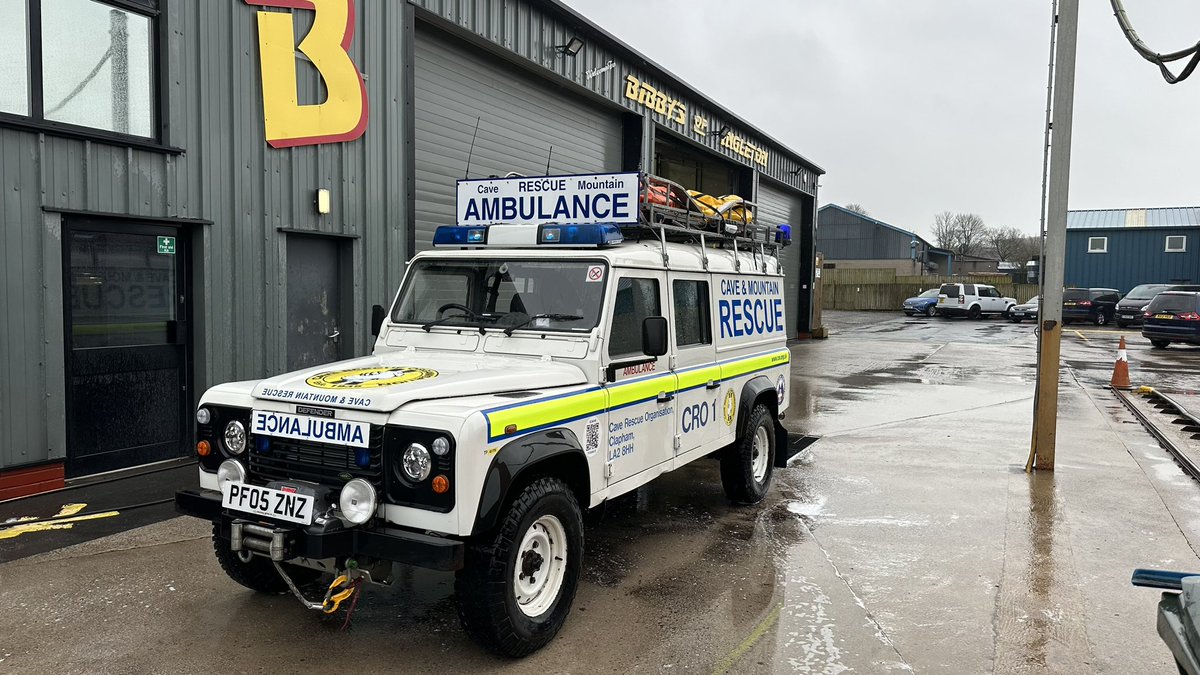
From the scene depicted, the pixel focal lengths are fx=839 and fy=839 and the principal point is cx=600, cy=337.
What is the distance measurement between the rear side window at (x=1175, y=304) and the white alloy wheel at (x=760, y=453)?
20502 mm

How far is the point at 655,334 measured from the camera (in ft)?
15.5

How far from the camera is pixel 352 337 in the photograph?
915 cm

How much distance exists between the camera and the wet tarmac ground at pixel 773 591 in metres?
3.95

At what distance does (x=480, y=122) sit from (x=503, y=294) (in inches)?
267

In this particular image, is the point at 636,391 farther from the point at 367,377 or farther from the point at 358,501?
the point at 358,501

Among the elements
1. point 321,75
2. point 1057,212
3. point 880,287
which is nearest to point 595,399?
point 1057,212

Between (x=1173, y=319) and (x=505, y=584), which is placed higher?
(x=1173, y=319)

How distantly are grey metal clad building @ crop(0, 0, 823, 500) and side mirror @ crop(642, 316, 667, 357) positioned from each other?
4648mm

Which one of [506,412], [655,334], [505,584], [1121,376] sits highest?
[655,334]

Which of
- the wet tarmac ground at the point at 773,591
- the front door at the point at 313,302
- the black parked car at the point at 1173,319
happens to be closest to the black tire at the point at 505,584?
the wet tarmac ground at the point at 773,591

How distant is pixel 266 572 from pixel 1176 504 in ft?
22.9

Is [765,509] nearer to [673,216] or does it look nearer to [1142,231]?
Answer: [673,216]

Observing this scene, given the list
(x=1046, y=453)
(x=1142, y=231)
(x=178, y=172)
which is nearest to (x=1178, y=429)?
(x=1046, y=453)

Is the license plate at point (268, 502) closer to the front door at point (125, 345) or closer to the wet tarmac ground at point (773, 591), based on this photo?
the wet tarmac ground at point (773, 591)
